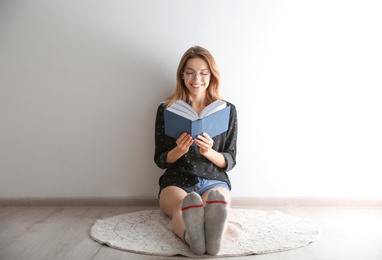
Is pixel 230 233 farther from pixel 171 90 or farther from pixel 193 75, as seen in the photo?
pixel 171 90

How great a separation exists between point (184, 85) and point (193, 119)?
47cm

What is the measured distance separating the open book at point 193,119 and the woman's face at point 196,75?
277mm

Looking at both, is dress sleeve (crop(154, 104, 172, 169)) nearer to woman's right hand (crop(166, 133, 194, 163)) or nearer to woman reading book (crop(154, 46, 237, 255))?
woman reading book (crop(154, 46, 237, 255))

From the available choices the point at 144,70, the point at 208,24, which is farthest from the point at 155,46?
the point at 208,24

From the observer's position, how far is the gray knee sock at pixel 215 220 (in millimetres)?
1740

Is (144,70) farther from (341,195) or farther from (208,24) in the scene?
(341,195)

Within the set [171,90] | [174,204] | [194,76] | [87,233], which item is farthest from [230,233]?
[171,90]

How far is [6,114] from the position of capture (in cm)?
259

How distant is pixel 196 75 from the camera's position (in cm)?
232

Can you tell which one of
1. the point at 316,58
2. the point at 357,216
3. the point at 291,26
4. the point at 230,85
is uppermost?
the point at 291,26

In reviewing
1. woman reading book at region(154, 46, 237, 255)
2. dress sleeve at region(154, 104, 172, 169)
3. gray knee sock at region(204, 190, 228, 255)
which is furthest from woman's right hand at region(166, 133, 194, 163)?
gray knee sock at region(204, 190, 228, 255)

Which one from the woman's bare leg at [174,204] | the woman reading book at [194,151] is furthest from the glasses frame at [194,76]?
the woman's bare leg at [174,204]

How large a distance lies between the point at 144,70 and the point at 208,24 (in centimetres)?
42

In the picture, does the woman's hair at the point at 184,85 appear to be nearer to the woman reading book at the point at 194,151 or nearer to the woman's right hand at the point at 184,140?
the woman reading book at the point at 194,151
